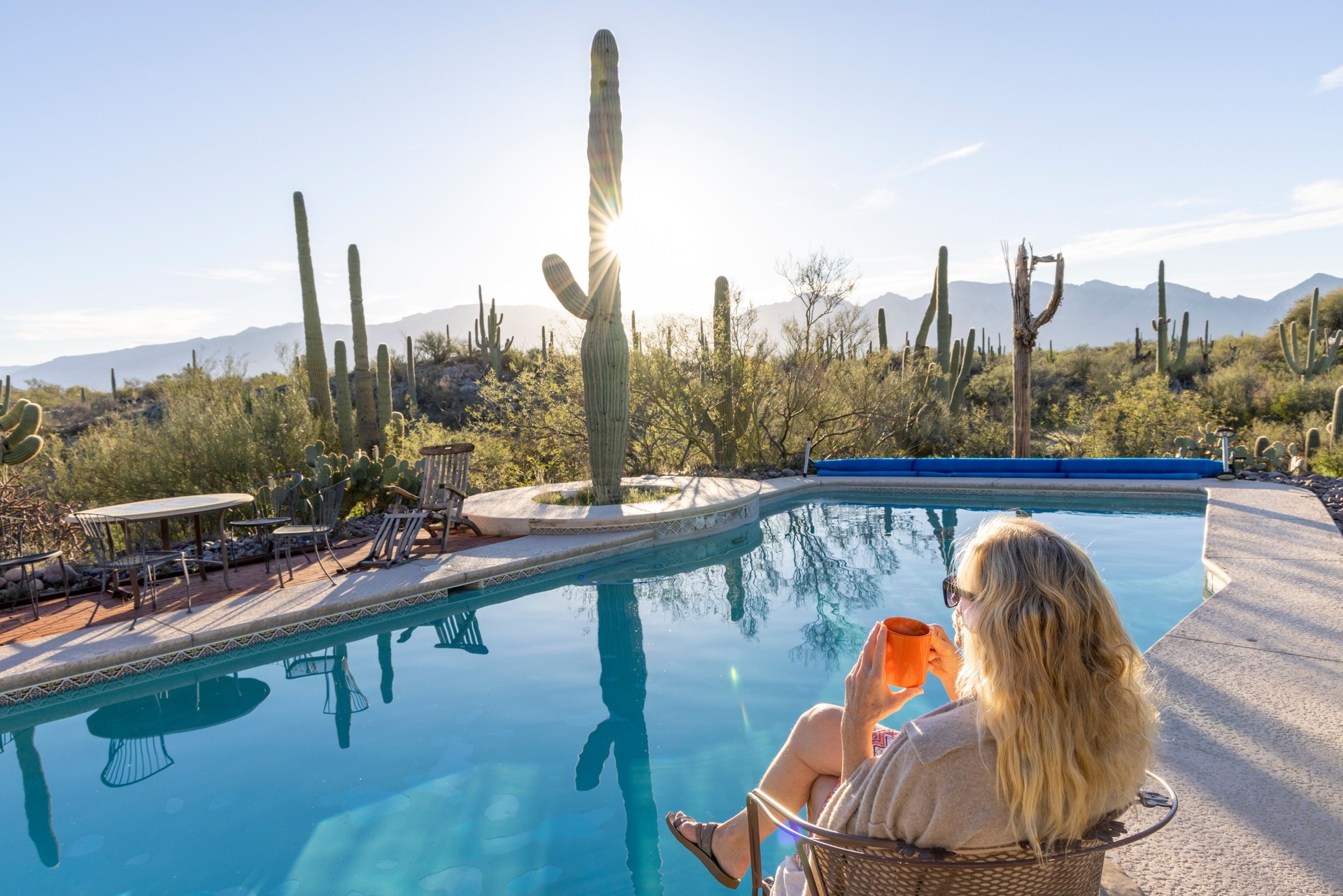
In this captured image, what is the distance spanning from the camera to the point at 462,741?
3.51 m

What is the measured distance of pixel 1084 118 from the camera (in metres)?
9.73

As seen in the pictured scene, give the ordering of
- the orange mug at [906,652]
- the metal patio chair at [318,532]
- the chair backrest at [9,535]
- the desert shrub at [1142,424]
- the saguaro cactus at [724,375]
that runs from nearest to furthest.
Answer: the orange mug at [906,652] < the metal patio chair at [318,532] < the chair backrest at [9,535] < the saguaro cactus at [724,375] < the desert shrub at [1142,424]

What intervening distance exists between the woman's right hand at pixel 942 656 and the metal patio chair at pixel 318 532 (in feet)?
17.1

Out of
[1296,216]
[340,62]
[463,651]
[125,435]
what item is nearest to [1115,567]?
[463,651]

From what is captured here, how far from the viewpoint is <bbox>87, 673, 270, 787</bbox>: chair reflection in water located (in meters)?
3.42

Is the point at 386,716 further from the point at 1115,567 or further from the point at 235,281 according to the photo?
the point at 235,281

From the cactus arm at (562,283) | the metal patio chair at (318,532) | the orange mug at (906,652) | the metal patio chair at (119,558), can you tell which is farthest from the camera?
the cactus arm at (562,283)

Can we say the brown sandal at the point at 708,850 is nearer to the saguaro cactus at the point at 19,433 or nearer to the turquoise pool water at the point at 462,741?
the turquoise pool water at the point at 462,741

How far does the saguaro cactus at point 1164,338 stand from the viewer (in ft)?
70.8

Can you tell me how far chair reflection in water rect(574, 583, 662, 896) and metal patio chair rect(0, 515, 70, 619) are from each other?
A: 3864mm

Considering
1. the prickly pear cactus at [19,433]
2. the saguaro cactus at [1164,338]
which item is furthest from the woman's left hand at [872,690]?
the saguaro cactus at [1164,338]

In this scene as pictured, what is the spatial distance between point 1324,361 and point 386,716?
2399cm

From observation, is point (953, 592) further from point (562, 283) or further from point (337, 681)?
point (562, 283)

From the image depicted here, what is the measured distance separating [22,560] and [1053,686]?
616cm
